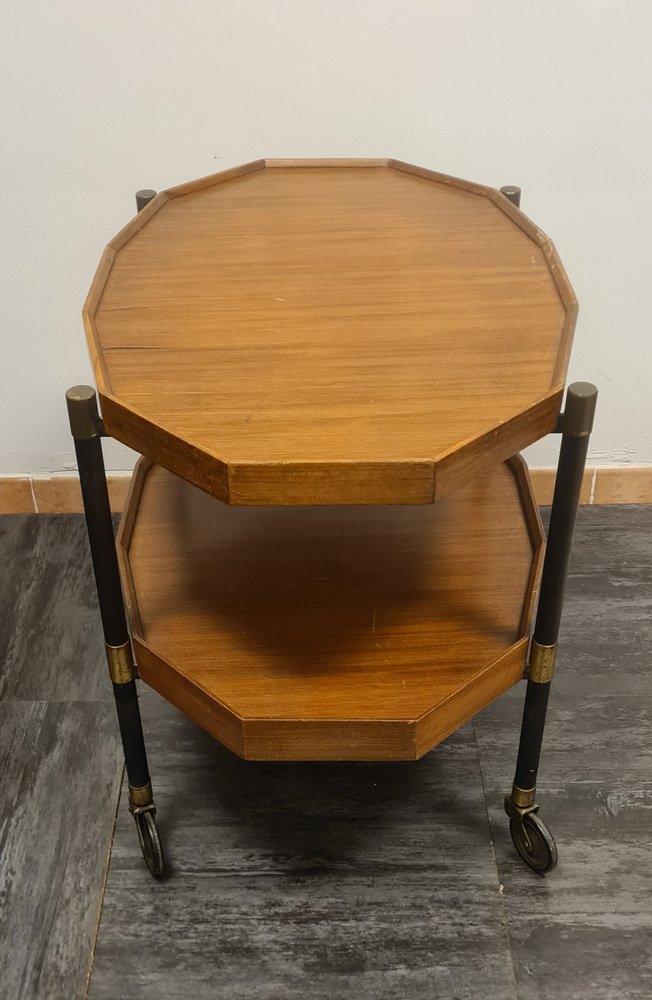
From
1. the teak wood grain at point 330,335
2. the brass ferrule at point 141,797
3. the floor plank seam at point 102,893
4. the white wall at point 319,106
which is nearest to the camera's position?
the teak wood grain at point 330,335

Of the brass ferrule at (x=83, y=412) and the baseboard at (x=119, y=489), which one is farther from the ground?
the brass ferrule at (x=83, y=412)

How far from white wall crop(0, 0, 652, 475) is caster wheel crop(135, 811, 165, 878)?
2.95 feet

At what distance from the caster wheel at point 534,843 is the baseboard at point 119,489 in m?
0.79

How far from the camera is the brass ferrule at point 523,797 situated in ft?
4.53

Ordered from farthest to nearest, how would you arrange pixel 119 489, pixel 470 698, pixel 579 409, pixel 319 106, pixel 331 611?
pixel 119 489 < pixel 319 106 < pixel 331 611 < pixel 470 698 < pixel 579 409

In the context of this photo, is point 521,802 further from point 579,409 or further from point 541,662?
point 579,409

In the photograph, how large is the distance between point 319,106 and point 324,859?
3.67 ft

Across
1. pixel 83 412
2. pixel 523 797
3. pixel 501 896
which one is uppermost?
pixel 83 412

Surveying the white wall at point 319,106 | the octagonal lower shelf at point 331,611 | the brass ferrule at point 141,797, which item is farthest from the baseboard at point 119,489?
the brass ferrule at point 141,797

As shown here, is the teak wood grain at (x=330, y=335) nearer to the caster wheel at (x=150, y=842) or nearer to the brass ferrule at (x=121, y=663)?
the brass ferrule at (x=121, y=663)

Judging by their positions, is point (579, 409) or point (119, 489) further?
point (119, 489)

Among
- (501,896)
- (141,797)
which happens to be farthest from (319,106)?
(501,896)

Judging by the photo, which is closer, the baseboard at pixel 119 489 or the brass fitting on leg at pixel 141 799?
the brass fitting on leg at pixel 141 799

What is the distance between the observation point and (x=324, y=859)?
1429 millimetres
